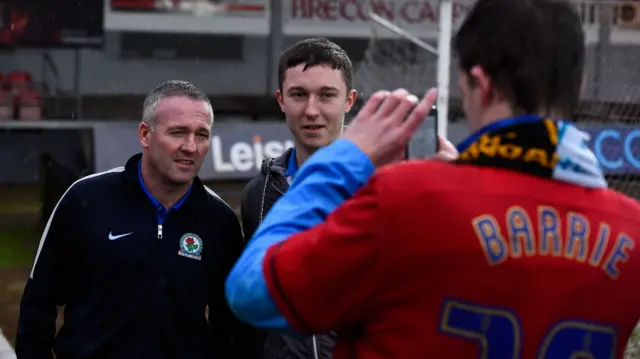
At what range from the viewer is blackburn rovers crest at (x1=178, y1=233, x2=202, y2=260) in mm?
2871

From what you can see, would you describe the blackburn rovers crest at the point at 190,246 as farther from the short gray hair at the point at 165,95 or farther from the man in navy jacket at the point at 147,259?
the short gray hair at the point at 165,95

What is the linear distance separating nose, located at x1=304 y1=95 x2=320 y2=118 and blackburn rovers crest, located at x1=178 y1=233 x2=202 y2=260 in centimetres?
62

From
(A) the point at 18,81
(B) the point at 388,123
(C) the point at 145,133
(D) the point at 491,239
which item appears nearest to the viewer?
(D) the point at 491,239

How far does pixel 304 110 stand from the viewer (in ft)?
10.4

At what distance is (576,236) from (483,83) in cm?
32

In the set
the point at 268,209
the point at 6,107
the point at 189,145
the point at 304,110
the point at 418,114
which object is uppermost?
the point at 418,114

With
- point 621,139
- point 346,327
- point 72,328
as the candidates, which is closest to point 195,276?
point 72,328

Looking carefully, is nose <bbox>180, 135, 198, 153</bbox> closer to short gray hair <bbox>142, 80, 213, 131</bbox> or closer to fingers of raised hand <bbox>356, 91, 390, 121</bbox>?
short gray hair <bbox>142, 80, 213, 131</bbox>

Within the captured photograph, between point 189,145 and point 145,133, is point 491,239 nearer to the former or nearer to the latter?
point 189,145

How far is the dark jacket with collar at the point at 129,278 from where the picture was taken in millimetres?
2768

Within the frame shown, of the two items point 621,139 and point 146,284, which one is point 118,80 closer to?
point 621,139

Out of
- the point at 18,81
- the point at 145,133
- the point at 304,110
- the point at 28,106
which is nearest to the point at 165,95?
the point at 145,133

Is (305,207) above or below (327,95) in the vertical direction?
below

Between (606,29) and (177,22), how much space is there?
672 cm
